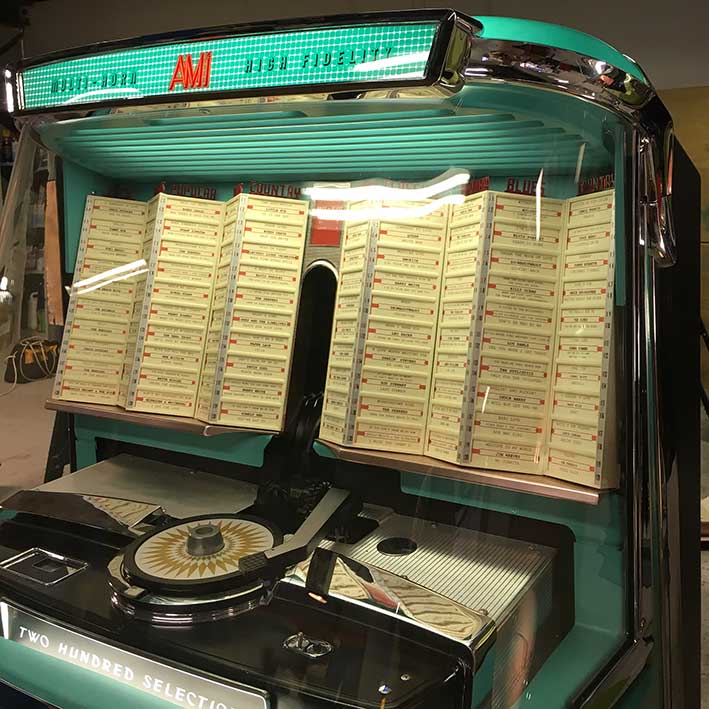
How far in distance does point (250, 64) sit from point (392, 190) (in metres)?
0.33

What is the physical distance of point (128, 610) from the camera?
38.9 inches

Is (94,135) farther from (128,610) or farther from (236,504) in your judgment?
(128,610)

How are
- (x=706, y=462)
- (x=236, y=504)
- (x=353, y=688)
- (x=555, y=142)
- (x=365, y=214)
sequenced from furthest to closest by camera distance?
(x=706, y=462), (x=236, y=504), (x=365, y=214), (x=555, y=142), (x=353, y=688)

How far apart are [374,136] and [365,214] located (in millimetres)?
144

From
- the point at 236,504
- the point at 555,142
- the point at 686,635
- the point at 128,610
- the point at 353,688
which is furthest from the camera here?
the point at 686,635

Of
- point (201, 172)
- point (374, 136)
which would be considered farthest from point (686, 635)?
point (201, 172)

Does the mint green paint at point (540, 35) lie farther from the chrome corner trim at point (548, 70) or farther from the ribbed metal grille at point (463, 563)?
the ribbed metal grille at point (463, 563)

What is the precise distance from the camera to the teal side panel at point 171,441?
1.40m

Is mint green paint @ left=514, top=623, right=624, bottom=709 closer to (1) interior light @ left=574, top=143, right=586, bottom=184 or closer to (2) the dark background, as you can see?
(1) interior light @ left=574, top=143, right=586, bottom=184

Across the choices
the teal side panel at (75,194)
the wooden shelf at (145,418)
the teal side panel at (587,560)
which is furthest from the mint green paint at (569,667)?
the teal side panel at (75,194)

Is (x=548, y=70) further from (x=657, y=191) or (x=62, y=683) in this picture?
(x=62, y=683)

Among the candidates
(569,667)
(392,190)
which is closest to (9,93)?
(392,190)

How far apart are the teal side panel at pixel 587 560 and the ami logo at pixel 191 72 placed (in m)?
0.78

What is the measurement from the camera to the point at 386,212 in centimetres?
120
